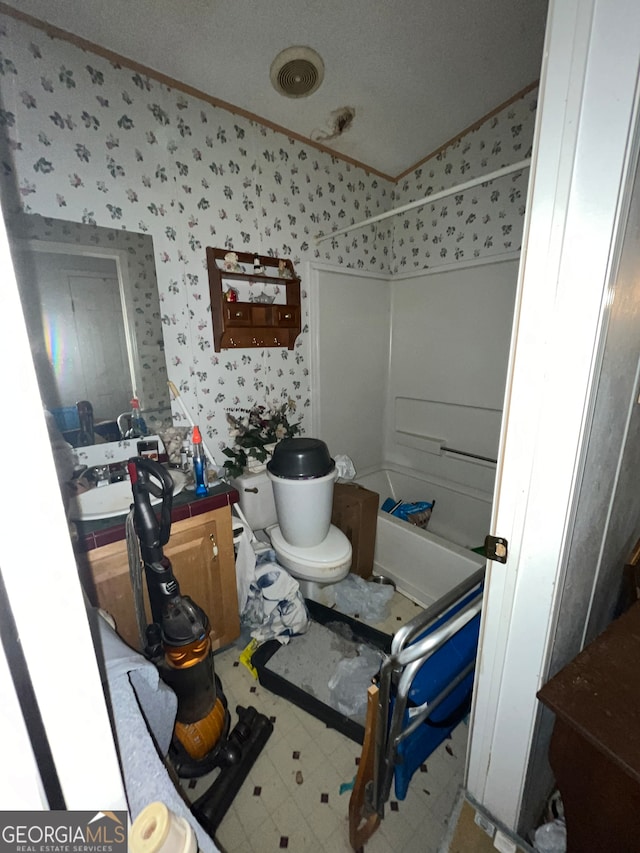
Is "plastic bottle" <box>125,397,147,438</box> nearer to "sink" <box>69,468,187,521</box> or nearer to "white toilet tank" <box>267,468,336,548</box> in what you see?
"sink" <box>69,468,187,521</box>

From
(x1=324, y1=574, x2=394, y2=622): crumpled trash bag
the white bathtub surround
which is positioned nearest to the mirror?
(x1=324, y1=574, x2=394, y2=622): crumpled trash bag

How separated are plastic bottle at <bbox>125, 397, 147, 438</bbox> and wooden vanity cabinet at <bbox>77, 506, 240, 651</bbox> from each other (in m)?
0.56

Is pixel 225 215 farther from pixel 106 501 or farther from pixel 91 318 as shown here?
pixel 106 501

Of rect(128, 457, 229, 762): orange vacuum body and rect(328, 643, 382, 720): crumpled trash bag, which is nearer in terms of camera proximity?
rect(128, 457, 229, 762): orange vacuum body

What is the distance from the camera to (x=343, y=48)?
4.88 feet

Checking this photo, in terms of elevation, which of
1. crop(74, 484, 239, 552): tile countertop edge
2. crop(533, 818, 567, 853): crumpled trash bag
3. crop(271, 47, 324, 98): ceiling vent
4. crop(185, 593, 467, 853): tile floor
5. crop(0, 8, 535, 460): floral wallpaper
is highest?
crop(271, 47, 324, 98): ceiling vent

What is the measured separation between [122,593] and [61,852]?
3.49 ft

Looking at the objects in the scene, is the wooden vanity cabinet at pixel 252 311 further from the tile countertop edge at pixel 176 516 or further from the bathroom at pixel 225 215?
the tile countertop edge at pixel 176 516

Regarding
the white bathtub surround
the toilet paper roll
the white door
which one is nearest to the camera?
the toilet paper roll

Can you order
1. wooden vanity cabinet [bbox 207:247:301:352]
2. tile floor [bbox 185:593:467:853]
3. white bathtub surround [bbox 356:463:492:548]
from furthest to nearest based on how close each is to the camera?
white bathtub surround [bbox 356:463:492:548] → wooden vanity cabinet [bbox 207:247:301:352] → tile floor [bbox 185:593:467:853]

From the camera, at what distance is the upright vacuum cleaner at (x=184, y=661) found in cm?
106

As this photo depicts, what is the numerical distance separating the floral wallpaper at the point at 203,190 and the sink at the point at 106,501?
22.7 inches

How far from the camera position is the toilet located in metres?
1.67

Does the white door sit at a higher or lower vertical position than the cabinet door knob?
higher
